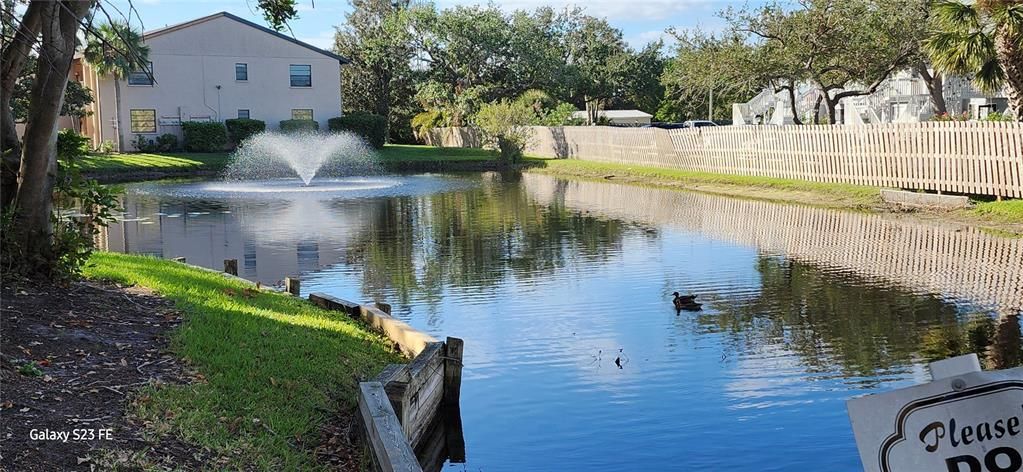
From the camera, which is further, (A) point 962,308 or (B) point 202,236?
(B) point 202,236

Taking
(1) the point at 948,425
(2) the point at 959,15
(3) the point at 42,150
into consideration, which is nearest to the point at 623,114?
(2) the point at 959,15

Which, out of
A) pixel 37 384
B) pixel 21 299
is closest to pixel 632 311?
pixel 21 299

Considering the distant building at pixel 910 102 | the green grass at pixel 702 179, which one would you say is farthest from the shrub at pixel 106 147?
the distant building at pixel 910 102

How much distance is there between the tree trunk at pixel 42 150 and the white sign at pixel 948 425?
890 cm

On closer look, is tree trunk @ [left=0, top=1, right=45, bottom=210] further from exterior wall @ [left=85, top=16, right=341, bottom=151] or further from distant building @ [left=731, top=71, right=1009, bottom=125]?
exterior wall @ [left=85, top=16, right=341, bottom=151]

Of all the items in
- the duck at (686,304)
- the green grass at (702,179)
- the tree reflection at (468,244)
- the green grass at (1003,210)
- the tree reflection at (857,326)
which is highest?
the green grass at (702,179)

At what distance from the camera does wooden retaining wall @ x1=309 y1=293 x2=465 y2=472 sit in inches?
254

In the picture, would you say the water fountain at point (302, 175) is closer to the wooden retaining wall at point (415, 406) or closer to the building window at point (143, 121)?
the building window at point (143, 121)

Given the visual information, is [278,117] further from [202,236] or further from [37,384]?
[37,384]

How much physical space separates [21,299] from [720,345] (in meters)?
6.82

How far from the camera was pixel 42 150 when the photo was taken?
1002 cm

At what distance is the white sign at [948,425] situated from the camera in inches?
91.8

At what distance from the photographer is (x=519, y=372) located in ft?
34.9

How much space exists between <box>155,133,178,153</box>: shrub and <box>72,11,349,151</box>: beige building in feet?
2.99
